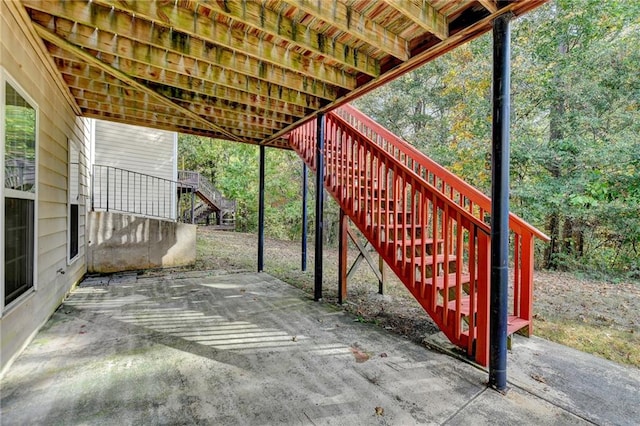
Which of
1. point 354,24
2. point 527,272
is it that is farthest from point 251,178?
point 527,272

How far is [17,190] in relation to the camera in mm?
2410

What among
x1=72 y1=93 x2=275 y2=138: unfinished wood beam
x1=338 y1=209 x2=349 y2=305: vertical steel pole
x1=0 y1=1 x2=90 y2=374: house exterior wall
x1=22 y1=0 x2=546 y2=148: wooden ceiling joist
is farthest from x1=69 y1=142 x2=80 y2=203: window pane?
x1=338 y1=209 x2=349 y2=305: vertical steel pole

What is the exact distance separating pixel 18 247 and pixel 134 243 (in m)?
3.79

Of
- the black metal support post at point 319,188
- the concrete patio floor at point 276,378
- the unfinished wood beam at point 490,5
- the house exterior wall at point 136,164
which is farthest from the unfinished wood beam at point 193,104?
the house exterior wall at point 136,164

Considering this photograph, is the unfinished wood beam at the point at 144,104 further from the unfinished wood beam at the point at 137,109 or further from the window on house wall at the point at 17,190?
the window on house wall at the point at 17,190

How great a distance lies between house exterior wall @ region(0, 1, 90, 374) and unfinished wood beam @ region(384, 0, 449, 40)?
288cm

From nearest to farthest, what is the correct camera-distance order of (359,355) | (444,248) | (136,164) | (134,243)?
(359,355)
(444,248)
(134,243)
(136,164)

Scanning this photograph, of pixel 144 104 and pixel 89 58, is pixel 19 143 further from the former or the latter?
pixel 144 104

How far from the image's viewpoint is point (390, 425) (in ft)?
5.71

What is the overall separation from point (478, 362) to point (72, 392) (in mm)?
3100

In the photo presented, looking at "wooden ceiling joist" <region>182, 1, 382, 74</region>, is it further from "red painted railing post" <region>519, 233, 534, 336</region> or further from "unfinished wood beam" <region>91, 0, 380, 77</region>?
"red painted railing post" <region>519, 233, 534, 336</region>

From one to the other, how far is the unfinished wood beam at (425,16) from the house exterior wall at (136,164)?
781 centimetres

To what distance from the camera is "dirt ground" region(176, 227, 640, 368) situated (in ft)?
9.78

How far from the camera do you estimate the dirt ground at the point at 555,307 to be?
298 cm
